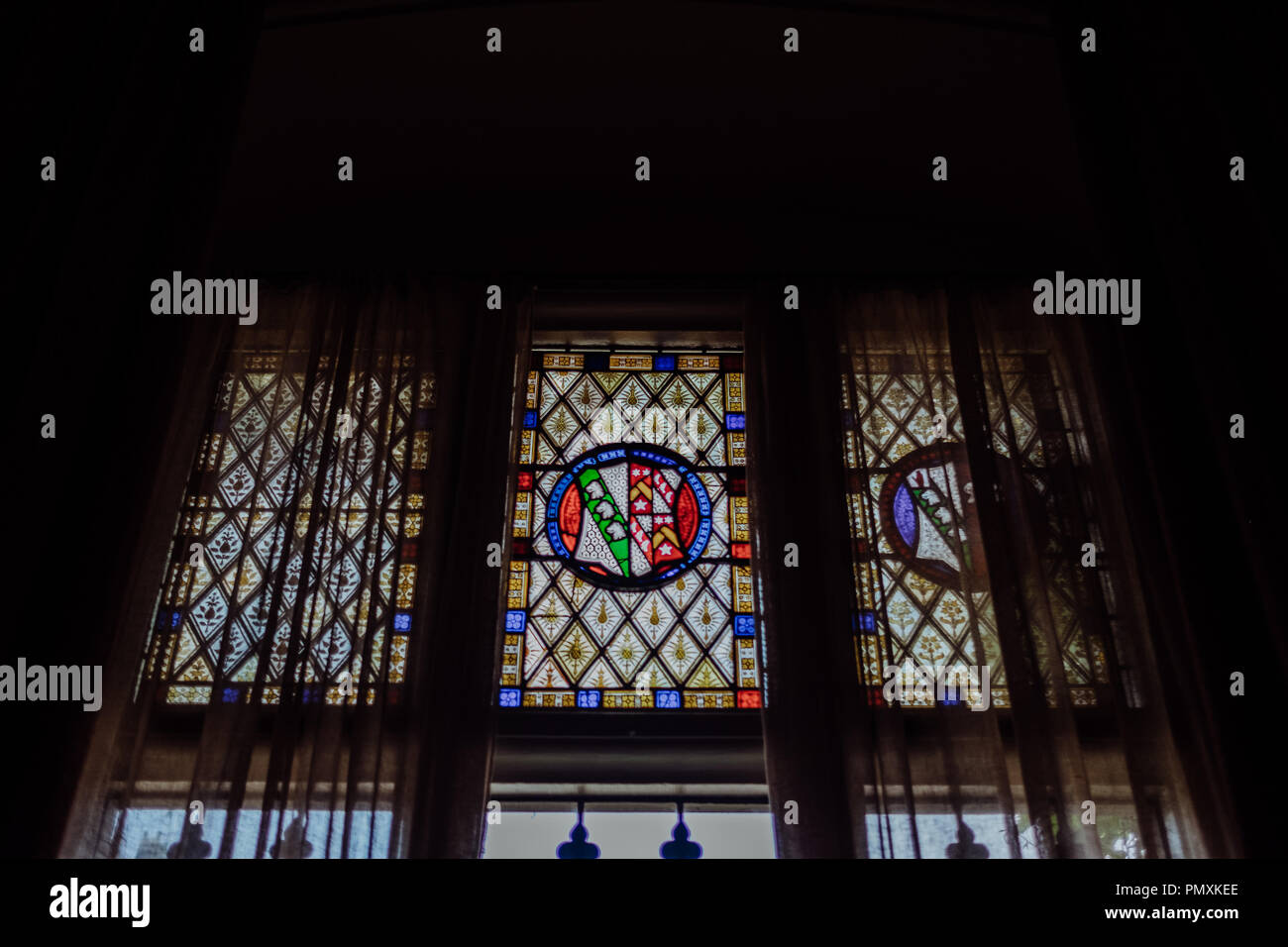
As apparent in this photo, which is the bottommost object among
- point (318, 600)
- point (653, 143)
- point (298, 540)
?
point (318, 600)

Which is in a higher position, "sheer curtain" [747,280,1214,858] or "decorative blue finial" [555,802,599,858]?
"sheer curtain" [747,280,1214,858]

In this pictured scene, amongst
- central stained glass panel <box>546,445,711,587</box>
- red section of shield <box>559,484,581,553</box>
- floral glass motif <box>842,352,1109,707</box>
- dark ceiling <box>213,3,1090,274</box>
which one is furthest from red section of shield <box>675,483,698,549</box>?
dark ceiling <box>213,3,1090,274</box>

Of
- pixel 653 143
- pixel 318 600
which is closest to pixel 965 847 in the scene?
pixel 318 600

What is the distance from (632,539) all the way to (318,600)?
1140 millimetres

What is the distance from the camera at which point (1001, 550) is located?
3467mm

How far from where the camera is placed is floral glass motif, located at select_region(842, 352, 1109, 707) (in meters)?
3.32

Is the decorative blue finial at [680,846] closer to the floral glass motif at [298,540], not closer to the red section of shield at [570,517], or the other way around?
the floral glass motif at [298,540]

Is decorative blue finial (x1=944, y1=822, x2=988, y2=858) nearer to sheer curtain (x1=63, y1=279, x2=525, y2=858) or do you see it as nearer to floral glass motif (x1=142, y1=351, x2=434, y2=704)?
sheer curtain (x1=63, y1=279, x2=525, y2=858)

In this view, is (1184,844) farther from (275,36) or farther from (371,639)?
(275,36)

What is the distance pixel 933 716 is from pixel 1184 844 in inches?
27.6

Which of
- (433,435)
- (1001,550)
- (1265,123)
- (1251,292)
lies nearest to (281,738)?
(433,435)

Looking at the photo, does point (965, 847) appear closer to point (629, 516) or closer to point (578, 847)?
point (578, 847)

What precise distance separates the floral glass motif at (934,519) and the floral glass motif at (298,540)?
1.44 meters

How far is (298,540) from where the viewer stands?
346 cm
